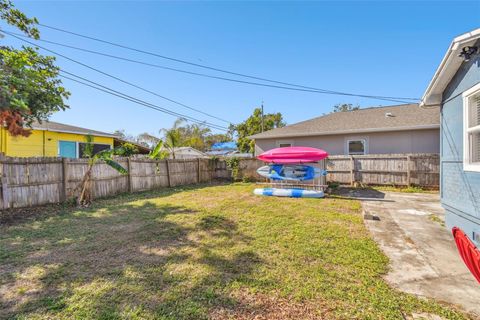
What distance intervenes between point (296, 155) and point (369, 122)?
6.46 metres

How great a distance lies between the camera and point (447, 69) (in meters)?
4.41

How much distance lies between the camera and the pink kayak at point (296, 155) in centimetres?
888

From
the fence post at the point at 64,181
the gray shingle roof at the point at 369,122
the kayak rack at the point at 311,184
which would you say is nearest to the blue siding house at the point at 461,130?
the kayak rack at the point at 311,184

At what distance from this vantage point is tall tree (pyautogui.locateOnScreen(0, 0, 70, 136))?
17.7ft

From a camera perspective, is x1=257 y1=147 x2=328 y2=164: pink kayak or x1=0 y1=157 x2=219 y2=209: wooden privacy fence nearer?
x1=0 y1=157 x2=219 y2=209: wooden privacy fence

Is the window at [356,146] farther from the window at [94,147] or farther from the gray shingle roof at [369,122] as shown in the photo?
the window at [94,147]

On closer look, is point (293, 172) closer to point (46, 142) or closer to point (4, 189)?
point (4, 189)

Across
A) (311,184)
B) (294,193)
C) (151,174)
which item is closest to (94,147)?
(151,174)

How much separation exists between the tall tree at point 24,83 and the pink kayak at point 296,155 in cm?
792

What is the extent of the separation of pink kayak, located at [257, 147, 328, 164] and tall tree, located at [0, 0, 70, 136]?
7.92m

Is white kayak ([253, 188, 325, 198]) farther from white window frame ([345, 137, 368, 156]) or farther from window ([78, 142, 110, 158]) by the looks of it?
window ([78, 142, 110, 158])

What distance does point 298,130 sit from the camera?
46.1 ft

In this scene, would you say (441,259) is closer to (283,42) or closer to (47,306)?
(47,306)

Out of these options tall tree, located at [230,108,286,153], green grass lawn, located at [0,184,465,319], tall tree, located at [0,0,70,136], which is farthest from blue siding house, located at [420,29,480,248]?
tall tree, located at [230,108,286,153]
